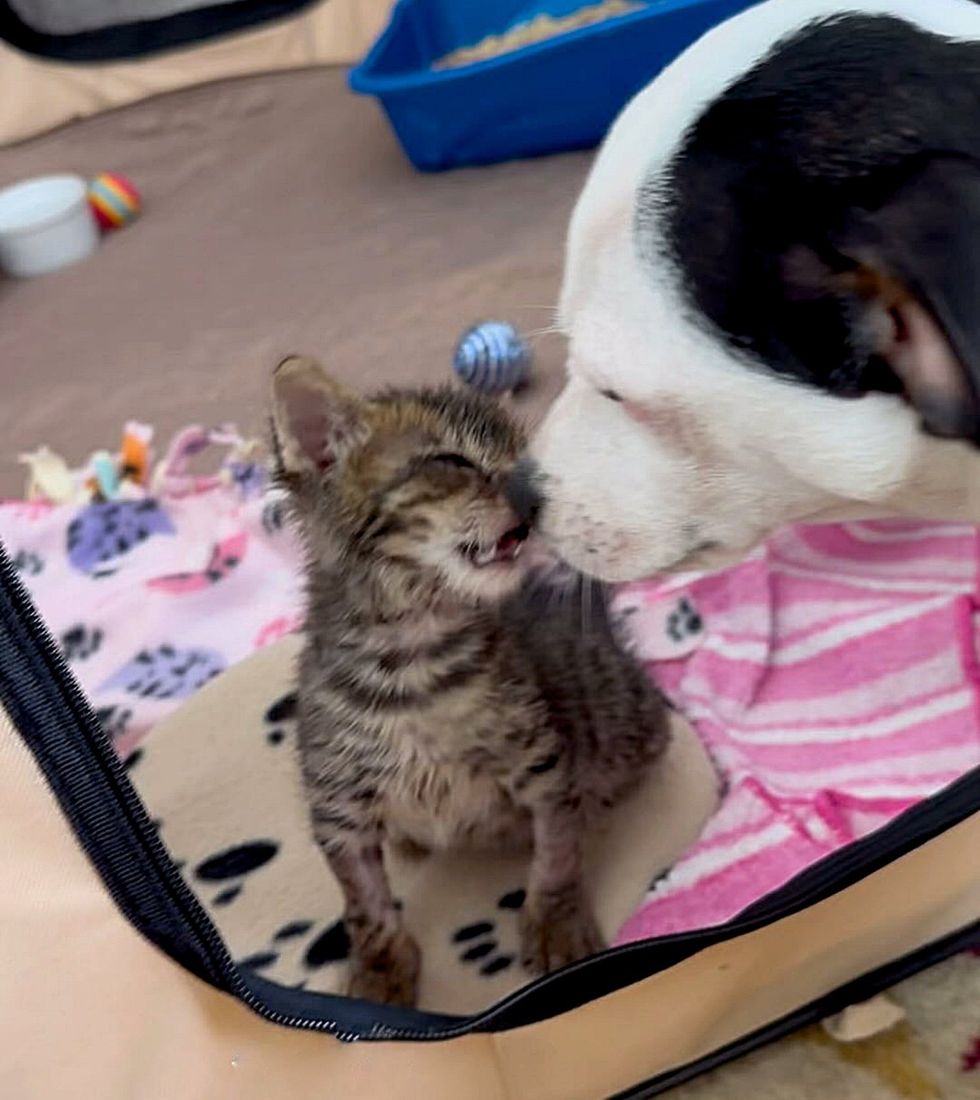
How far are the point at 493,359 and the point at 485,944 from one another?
32.6 inches

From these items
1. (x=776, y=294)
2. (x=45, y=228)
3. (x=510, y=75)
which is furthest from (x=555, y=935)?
(x=45, y=228)

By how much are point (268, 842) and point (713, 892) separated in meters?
0.45

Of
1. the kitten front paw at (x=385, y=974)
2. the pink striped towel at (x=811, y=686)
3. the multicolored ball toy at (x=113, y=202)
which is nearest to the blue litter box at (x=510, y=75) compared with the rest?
the multicolored ball toy at (x=113, y=202)

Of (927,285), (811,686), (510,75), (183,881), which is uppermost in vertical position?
(927,285)

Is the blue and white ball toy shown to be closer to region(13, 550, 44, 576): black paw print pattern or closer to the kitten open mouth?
region(13, 550, 44, 576): black paw print pattern

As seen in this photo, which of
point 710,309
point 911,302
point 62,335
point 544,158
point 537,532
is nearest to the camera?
point 911,302

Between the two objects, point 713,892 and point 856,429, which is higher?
point 856,429

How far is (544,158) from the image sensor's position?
256 cm

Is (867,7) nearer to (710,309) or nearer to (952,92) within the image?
(952,92)

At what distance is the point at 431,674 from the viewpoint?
115cm

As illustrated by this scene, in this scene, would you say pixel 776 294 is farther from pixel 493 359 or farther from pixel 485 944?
pixel 493 359

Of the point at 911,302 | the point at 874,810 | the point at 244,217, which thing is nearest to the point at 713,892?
the point at 874,810

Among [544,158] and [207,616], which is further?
[544,158]

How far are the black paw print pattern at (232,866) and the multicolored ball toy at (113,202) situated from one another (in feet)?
5.31
